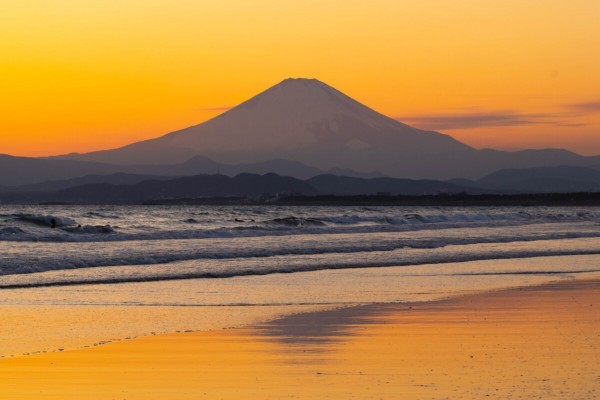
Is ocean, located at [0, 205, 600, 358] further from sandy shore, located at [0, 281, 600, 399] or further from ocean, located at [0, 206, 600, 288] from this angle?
sandy shore, located at [0, 281, 600, 399]

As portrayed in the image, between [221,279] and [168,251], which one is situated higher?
[168,251]

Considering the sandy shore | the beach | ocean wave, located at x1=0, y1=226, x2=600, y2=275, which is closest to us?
the sandy shore

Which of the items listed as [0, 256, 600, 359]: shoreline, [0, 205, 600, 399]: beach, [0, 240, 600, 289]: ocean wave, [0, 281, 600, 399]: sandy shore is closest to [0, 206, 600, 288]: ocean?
[0, 240, 600, 289]: ocean wave

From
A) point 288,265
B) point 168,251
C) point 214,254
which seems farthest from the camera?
point 168,251

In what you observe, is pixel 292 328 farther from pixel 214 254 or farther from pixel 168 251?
pixel 168 251

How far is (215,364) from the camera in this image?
11336 mm

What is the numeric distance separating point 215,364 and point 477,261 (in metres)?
20.0

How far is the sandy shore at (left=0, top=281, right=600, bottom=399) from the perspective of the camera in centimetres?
985

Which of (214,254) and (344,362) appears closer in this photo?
(344,362)

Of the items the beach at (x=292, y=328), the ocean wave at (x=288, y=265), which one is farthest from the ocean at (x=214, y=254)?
the beach at (x=292, y=328)

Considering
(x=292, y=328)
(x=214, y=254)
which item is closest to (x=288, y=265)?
(x=214, y=254)

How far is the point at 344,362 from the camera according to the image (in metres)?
11.4

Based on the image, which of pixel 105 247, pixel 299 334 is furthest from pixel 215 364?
pixel 105 247

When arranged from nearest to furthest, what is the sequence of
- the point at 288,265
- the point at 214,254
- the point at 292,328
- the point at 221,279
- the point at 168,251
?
the point at 292,328
the point at 221,279
the point at 288,265
the point at 214,254
the point at 168,251
